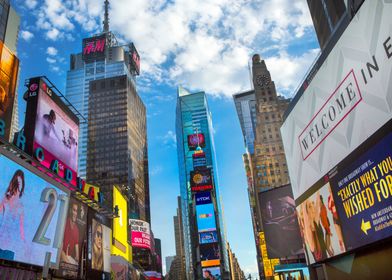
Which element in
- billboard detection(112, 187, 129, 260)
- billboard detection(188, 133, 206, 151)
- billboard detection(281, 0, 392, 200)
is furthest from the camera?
billboard detection(188, 133, 206, 151)

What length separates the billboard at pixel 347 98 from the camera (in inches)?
555

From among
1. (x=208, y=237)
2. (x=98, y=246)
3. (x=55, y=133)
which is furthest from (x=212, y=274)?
(x=55, y=133)

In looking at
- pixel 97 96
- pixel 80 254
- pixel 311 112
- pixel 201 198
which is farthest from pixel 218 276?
pixel 97 96

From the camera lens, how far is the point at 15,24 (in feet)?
200

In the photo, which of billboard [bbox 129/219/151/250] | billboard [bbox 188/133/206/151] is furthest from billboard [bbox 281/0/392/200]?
billboard [bbox 188/133/206/151]

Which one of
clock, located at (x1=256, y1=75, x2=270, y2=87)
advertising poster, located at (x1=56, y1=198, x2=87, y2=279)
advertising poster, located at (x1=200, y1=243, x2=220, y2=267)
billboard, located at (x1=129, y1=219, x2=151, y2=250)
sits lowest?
advertising poster, located at (x1=56, y1=198, x2=87, y2=279)

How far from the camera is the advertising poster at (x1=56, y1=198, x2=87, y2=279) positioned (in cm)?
2930

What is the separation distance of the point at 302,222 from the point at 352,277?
5766 mm

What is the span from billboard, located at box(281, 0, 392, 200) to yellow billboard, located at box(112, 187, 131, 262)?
27.8m

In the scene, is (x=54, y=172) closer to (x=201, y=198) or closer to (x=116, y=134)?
(x=201, y=198)

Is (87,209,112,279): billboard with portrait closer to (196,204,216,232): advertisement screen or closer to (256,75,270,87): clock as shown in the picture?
(196,204,216,232): advertisement screen

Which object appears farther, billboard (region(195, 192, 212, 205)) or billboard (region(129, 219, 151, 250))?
billboard (region(129, 219, 151, 250))

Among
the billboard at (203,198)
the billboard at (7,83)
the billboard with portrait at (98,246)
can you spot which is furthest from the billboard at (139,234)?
the billboard at (7,83)

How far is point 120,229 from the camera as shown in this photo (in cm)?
4753
